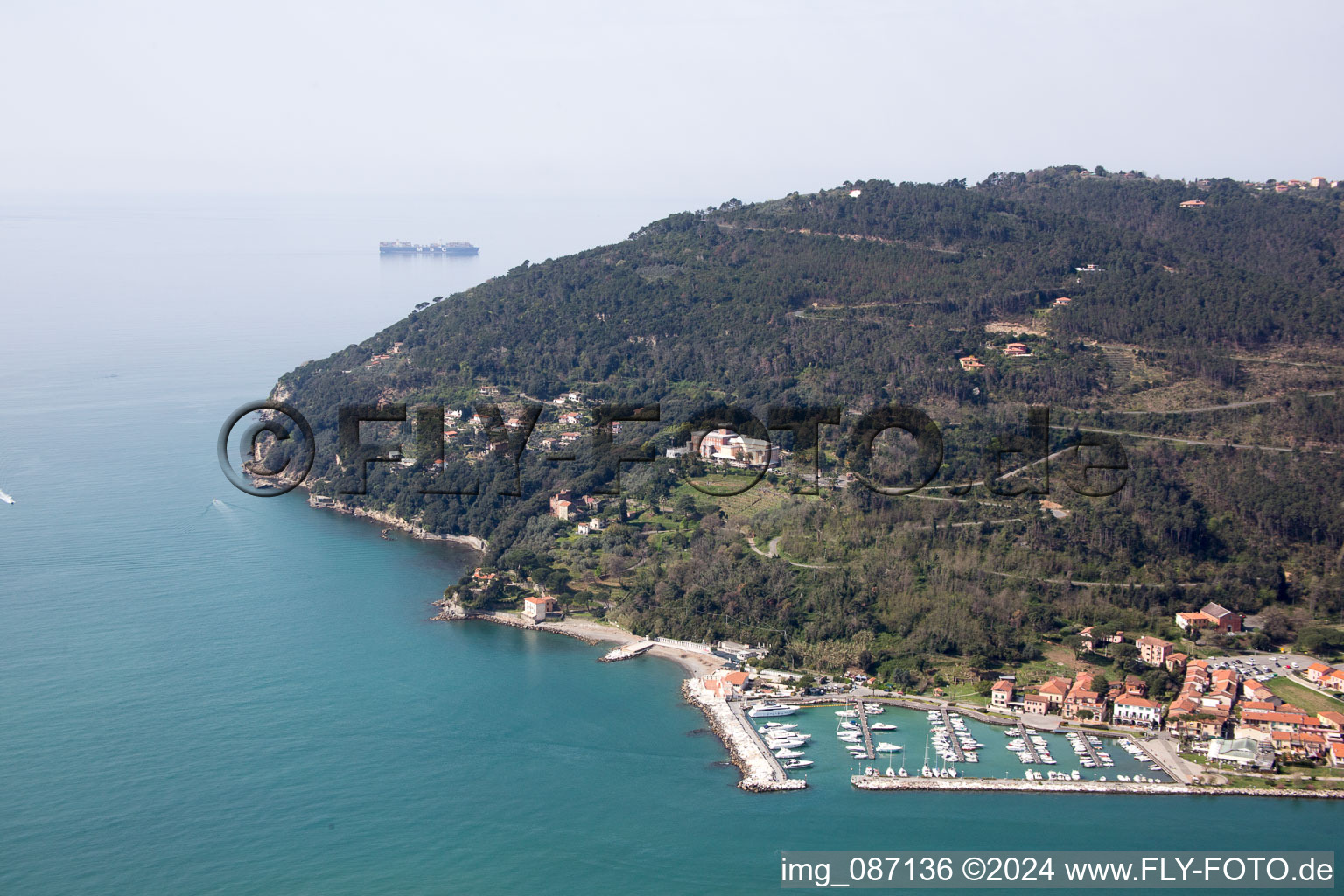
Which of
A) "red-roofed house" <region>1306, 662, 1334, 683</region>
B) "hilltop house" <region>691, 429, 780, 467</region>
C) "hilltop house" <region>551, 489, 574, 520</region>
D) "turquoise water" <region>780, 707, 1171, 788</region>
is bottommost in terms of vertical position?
"turquoise water" <region>780, 707, 1171, 788</region>

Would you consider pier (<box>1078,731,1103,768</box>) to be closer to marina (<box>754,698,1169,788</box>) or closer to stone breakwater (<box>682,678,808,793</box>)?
marina (<box>754,698,1169,788</box>)

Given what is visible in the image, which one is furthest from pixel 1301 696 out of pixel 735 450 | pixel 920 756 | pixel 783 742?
pixel 735 450

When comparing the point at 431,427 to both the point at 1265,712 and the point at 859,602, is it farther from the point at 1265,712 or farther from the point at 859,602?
the point at 1265,712

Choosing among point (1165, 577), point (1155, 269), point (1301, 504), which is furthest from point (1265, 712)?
point (1155, 269)

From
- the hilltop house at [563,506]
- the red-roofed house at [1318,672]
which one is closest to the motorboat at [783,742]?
the red-roofed house at [1318,672]

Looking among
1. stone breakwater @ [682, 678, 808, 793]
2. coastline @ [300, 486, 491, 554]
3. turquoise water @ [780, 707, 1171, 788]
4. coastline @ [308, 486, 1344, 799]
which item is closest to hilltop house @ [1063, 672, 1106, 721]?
coastline @ [308, 486, 1344, 799]

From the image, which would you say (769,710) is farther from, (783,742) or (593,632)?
(593,632)

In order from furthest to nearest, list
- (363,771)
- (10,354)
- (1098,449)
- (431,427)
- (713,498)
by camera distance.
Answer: (10,354)
(431,427)
(713,498)
(1098,449)
(363,771)

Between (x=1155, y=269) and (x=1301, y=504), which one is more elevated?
(x=1155, y=269)
